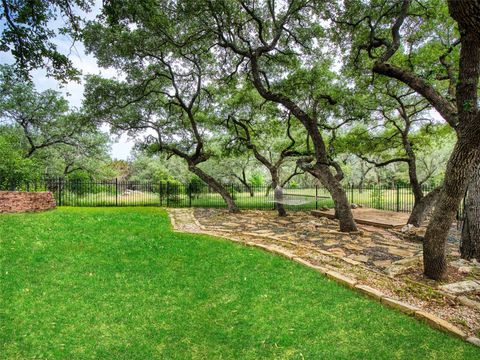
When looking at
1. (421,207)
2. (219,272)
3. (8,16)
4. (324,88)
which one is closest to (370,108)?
(324,88)

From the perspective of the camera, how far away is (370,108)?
10516mm

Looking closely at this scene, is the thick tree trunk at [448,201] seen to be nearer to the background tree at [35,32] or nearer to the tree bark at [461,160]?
the tree bark at [461,160]

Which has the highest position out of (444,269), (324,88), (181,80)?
(181,80)

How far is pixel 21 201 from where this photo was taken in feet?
30.5

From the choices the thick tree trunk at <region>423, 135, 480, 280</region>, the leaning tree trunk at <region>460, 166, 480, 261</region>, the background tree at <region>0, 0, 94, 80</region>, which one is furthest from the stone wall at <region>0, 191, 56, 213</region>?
the leaning tree trunk at <region>460, 166, 480, 261</region>

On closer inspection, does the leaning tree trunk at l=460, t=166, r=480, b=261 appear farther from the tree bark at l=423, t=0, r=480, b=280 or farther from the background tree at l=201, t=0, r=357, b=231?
the background tree at l=201, t=0, r=357, b=231

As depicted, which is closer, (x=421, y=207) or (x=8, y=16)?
(x=8, y=16)

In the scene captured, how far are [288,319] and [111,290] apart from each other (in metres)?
2.38

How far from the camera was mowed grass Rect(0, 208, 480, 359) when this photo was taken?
9.18 feet

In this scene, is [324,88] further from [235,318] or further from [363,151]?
[235,318]

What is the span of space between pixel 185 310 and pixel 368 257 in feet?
11.7

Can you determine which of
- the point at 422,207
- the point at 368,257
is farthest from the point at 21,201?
the point at 422,207

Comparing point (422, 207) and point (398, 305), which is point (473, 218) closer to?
point (398, 305)

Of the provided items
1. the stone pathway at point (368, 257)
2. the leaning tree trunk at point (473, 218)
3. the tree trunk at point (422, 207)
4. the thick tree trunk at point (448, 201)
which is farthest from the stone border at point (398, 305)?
the tree trunk at point (422, 207)
